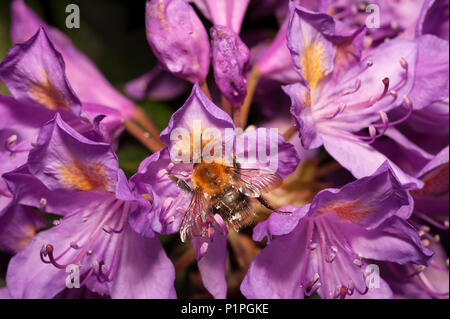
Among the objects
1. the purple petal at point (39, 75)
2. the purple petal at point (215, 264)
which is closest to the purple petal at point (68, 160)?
the purple petal at point (39, 75)

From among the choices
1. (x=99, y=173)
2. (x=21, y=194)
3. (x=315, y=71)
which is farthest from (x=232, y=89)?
(x=21, y=194)

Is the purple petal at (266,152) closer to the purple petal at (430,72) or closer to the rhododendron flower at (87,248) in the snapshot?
the rhododendron flower at (87,248)

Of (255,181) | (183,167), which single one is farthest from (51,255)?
(255,181)

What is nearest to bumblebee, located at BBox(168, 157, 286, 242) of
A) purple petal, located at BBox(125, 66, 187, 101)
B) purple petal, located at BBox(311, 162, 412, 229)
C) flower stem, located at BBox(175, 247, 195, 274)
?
purple petal, located at BBox(311, 162, 412, 229)

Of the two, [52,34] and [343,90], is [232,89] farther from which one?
[52,34]

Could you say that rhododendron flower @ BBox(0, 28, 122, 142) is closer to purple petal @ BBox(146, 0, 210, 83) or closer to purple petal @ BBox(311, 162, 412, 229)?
purple petal @ BBox(146, 0, 210, 83)
